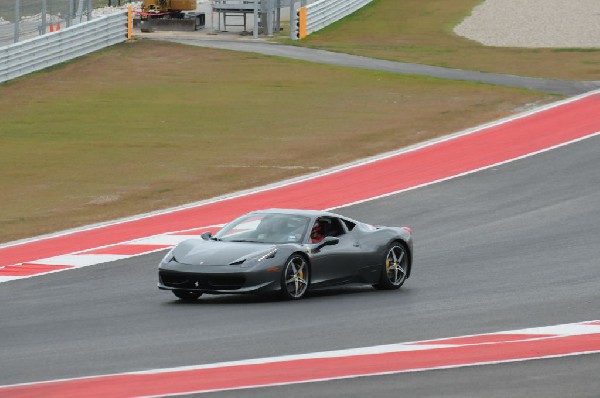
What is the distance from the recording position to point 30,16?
41.7 m

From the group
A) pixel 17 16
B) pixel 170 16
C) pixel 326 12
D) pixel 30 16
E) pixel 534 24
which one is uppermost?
pixel 17 16

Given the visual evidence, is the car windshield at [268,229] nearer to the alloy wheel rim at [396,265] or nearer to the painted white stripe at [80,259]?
the alloy wheel rim at [396,265]

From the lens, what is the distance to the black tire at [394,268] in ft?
56.5

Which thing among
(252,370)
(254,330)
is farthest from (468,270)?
(252,370)

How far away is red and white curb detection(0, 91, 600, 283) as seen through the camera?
66.6 ft

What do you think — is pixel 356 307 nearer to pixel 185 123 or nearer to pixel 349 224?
pixel 349 224

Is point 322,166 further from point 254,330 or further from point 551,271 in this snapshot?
point 254,330

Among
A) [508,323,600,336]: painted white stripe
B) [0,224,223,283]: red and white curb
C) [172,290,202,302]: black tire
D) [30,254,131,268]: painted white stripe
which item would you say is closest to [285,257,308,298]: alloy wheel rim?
[172,290,202,302]: black tire

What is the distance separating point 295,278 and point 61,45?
31.1 meters

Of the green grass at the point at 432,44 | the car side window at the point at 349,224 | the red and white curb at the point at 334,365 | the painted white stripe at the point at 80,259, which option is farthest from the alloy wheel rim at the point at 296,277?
the green grass at the point at 432,44

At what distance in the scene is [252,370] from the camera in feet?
37.0

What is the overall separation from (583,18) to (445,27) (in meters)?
6.44

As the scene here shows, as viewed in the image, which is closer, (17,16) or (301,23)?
(17,16)

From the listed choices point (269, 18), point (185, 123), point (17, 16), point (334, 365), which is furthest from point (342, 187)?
point (269, 18)
